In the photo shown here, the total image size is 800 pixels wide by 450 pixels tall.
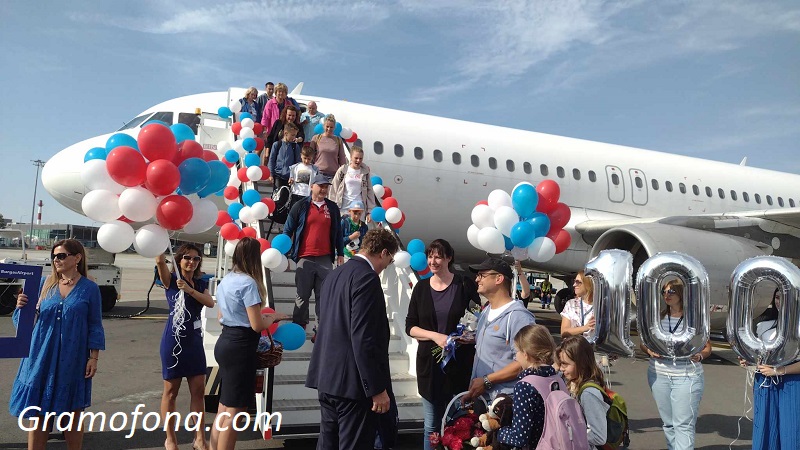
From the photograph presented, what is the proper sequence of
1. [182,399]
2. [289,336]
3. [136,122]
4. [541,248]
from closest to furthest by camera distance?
1. [289,336]
2. [541,248]
3. [182,399]
4. [136,122]

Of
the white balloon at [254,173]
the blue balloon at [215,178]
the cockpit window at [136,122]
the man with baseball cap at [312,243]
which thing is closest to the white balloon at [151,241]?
the blue balloon at [215,178]

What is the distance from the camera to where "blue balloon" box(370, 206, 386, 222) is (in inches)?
260

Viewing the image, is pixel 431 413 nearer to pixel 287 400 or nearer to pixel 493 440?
pixel 493 440

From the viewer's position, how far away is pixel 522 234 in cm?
507

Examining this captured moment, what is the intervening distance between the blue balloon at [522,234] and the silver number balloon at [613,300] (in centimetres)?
86

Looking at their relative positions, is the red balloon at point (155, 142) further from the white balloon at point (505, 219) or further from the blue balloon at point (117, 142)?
the white balloon at point (505, 219)

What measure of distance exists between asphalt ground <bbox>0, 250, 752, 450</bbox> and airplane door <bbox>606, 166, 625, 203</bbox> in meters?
3.35

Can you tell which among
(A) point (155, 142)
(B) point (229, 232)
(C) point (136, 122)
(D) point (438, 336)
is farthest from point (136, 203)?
(C) point (136, 122)

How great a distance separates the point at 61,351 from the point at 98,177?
122 centimetres

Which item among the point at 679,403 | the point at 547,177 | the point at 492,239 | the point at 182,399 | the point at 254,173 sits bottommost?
the point at 182,399

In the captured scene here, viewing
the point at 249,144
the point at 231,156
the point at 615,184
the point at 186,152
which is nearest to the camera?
the point at 186,152

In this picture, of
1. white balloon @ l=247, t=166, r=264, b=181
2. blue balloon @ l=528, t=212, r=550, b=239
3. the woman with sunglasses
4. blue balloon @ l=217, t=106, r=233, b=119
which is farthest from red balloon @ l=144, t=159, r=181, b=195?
blue balloon @ l=217, t=106, r=233, b=119

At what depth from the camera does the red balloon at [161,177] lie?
13.2ft

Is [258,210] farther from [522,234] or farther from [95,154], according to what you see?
[522,234]
